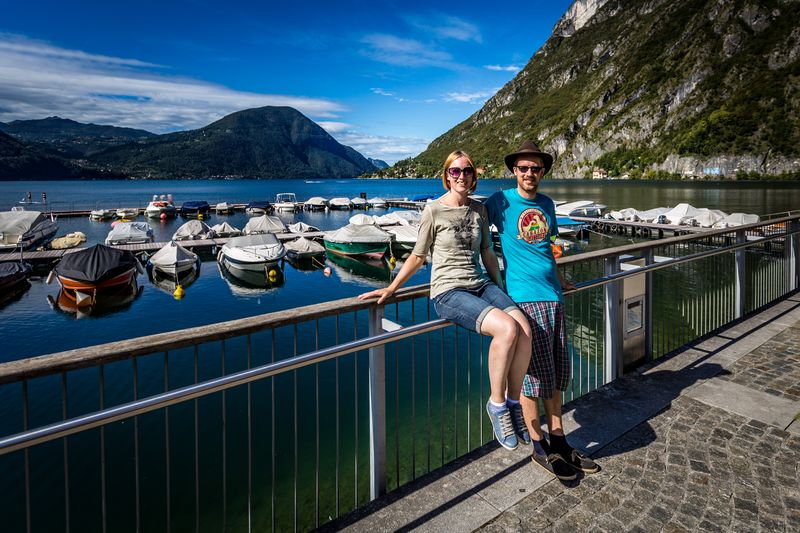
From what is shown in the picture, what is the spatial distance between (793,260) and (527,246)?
880cm

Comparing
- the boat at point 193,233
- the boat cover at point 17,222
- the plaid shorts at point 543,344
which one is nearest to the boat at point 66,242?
the boat cover at point 17,222

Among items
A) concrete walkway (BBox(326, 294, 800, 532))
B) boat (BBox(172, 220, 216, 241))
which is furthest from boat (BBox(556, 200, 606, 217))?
concrete walkway (BBox(326, 294, 800, 532))

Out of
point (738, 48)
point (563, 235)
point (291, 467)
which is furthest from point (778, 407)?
point (738, 48)

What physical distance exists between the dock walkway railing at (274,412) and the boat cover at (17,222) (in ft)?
108

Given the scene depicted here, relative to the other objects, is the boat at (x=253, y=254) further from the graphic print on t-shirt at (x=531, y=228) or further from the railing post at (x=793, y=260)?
the graphic print on t-shirt at (x=531, y=228)

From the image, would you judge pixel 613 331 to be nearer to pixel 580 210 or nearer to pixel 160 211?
pixel 580 210

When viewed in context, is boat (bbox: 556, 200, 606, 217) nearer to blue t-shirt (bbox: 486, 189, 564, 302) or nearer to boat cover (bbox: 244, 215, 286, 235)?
boat cover (bbox: 244, 215, 286, 235)

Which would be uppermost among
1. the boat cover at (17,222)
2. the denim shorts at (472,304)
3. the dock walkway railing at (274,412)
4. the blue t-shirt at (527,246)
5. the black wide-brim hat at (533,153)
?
the boat cover at (17,222)

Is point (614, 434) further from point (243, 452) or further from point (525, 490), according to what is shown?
point (243, 452)

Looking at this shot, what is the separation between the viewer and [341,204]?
84625 mm

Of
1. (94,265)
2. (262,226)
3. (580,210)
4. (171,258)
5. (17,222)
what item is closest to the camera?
(94,265)

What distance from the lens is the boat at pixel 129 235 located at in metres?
42.5

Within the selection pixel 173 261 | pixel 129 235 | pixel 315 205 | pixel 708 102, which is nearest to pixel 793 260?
pixel 173 261

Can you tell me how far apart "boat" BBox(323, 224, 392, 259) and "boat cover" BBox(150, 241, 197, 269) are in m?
11.4
